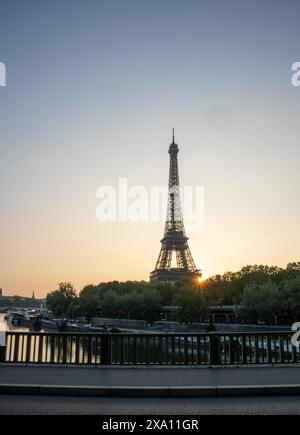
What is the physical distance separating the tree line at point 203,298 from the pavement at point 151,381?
5644cm

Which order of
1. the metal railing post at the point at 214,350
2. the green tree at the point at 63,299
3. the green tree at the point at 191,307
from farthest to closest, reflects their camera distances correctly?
the green tree at the point at 63,299 → the green tree at the point at 191,307 → the metal railing post at the point at 214,350

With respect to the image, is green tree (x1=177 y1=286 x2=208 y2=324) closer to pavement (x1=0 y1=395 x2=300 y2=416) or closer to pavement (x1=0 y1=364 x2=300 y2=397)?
pavement (x1=0 y1=364 x2=300 y2=397)

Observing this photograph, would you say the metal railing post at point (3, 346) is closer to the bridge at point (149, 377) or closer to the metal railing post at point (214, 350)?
the bridge at point (149, 377)

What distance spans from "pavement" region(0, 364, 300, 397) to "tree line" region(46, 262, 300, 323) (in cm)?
5644

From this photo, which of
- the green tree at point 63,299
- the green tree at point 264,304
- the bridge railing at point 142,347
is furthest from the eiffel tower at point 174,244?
the bridge railing at point 142,347

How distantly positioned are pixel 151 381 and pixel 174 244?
11364 centimetres

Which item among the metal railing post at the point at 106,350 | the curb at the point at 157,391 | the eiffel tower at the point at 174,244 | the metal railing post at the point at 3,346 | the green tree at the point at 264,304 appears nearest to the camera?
the curb at the point at 157,391

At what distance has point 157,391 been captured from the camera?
8812 mm

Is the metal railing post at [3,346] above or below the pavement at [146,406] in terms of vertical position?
above

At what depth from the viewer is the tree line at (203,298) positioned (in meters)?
67.9

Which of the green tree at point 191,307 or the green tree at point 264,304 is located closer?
the green tree at point 264,304

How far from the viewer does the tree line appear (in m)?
67.9

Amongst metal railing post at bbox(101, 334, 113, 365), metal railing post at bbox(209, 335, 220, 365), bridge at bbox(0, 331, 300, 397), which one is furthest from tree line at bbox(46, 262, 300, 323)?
metal railing post at bbox(101, 334, 113, 365)
